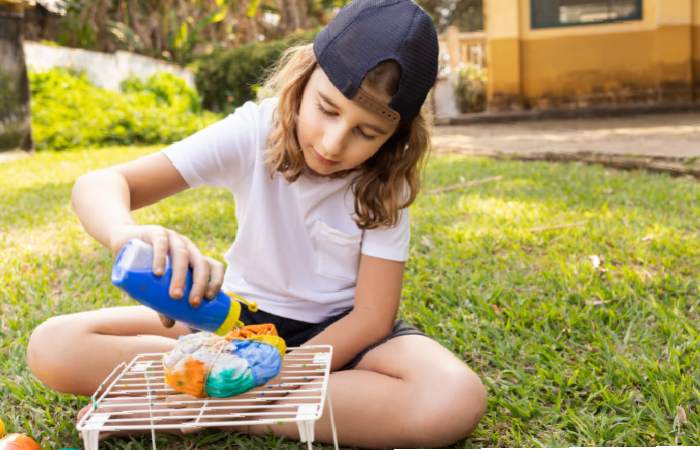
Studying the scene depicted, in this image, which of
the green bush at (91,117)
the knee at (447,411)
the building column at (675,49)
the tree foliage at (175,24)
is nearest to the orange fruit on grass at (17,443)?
the knee at (447,411)

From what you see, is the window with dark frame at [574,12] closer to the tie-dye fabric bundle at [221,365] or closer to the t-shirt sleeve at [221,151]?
the t-shirt sleeve at [221,151]

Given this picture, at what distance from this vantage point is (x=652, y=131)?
321 inches

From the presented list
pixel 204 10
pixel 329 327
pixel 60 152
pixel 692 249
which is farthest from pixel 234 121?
pixel 204 10

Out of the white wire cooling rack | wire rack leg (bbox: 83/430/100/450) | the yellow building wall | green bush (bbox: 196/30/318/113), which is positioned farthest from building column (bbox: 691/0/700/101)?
wire rack leg (bbox: 83/430/100/450)

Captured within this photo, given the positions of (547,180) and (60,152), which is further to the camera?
(60,152)

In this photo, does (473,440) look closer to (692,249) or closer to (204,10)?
(692,249)

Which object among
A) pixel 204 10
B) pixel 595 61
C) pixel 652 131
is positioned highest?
pixel 204 10

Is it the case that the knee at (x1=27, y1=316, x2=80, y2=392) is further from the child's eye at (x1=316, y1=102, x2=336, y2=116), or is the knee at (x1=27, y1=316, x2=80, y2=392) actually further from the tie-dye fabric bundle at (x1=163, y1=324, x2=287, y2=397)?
the child's eye at (x1=316, y1=102, x2=336, y2=116)

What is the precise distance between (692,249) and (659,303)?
2.38 feet

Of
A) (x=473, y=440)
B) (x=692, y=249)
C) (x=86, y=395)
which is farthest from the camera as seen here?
(x=692, y=249)

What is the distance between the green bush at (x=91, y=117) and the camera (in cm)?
770

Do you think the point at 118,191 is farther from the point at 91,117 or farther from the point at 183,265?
the point at 91,117

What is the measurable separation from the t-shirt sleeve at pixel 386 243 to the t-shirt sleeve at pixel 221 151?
1.17ft

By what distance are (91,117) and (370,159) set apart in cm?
695
